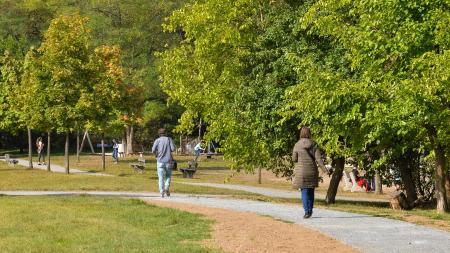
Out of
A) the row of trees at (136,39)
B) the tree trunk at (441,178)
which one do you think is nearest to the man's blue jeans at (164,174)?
the tree trunk at (441,178)

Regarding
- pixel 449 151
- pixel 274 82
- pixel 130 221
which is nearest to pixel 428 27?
pixel 449 151

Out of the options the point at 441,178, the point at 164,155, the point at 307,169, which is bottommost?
the point at 441,178

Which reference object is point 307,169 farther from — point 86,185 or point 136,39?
point 136,39

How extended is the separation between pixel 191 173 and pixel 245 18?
53.6 ft

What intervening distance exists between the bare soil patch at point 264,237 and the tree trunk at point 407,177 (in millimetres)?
10746

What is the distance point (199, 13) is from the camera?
25.6 meters

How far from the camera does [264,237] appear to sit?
448 inches

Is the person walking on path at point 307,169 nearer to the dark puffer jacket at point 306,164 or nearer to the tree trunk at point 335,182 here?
the dark puffer jacket at point 306,164

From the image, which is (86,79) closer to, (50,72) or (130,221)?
(50,72)

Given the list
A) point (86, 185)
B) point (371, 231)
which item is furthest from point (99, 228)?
point (86, 185)

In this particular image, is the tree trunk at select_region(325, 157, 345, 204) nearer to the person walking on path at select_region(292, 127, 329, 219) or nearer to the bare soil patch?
the person walking on path at select_region(292, 127, 329, 219)

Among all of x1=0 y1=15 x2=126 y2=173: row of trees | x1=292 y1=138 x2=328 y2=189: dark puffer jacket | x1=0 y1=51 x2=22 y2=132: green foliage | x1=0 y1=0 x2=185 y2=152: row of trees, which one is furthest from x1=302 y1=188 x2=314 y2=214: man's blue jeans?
x1=0 y1=0 x2=185 y2=152: row of trees

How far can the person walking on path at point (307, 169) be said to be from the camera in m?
14.0

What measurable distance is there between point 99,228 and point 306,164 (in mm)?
3857
